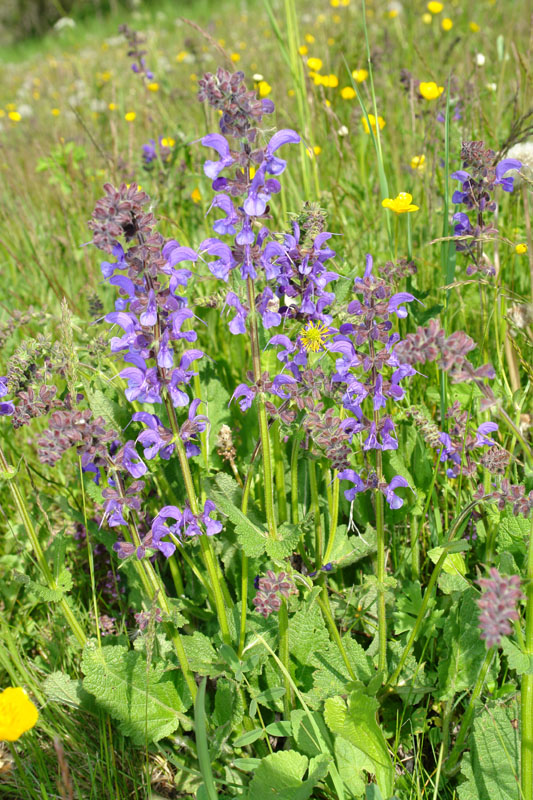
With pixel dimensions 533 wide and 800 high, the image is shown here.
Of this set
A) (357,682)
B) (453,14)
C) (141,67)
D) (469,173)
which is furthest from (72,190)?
(453,14)

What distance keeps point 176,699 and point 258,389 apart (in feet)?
3.18

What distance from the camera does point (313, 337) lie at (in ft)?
5.73

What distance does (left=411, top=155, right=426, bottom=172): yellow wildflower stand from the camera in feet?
9.94

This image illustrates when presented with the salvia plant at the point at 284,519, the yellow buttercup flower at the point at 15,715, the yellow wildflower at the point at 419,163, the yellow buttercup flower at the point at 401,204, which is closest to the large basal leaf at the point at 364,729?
the salvia plant at the point at 284,519

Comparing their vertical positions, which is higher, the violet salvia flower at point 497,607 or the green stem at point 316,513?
the violet salvia flower at point 497,607

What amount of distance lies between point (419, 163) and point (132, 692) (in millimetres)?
2674

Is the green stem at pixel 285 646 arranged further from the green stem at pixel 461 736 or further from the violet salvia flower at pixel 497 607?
the violet salvia flower at pixel 497 607

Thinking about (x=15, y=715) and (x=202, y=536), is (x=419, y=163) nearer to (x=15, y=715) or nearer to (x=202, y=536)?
(x=202, y=536)

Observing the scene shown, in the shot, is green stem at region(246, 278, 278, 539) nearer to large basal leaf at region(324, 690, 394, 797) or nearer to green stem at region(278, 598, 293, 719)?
green stem at region(278, 598, 293, 719)

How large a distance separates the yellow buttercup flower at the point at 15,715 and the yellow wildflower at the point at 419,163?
267 cm

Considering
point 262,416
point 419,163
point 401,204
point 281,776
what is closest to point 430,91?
point 419,163

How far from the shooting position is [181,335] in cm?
155

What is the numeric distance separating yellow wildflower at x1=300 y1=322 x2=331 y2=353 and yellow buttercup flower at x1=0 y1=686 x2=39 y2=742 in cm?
108

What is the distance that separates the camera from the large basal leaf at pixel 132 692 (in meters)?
1.78
